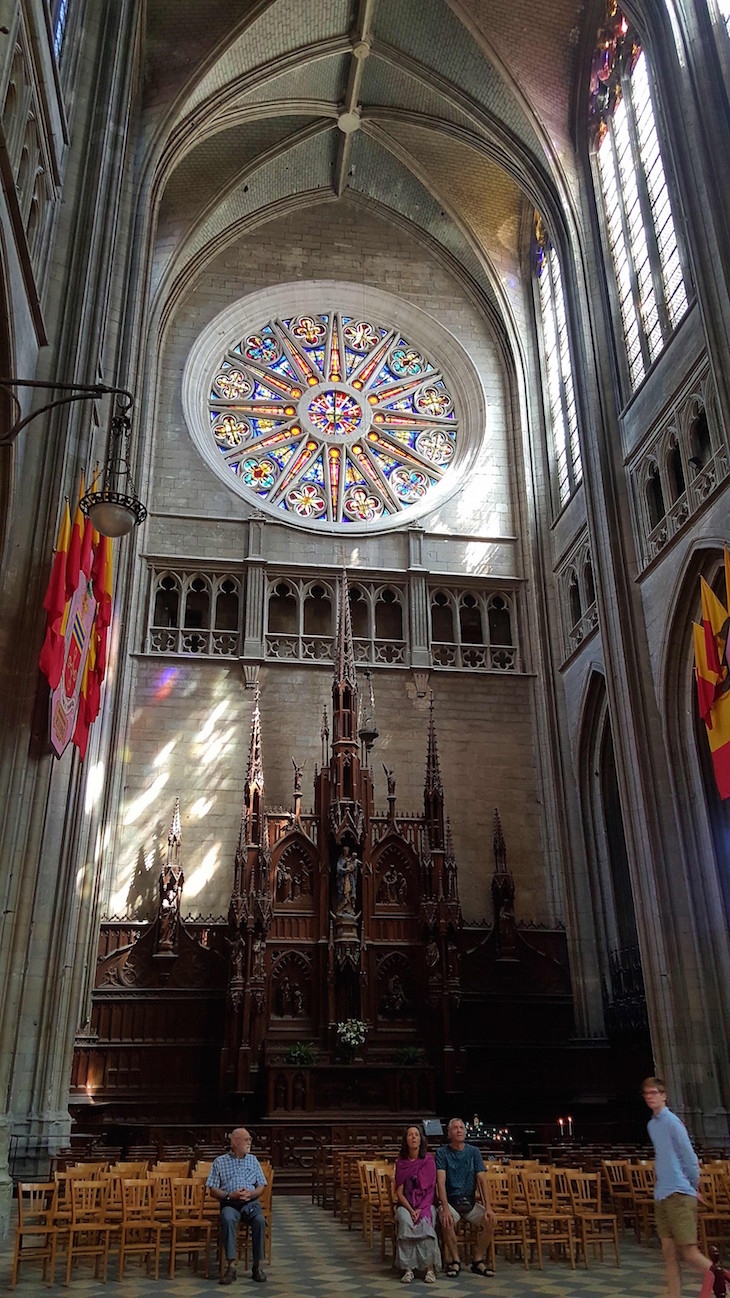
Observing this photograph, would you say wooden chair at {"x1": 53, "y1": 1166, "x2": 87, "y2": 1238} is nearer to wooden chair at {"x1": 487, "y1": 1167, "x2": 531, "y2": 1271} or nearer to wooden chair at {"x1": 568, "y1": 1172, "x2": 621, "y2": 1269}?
wooden chair at {"x1": 487, "y1": 1167, "x2": 531, "y2": 1271}

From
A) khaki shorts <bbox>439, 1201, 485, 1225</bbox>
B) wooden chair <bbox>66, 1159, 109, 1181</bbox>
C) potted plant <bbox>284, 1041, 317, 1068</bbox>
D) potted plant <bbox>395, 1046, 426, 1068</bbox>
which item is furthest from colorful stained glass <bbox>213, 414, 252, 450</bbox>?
khaki shorts <bbox>439, 1201, 485, 1225</bbox>

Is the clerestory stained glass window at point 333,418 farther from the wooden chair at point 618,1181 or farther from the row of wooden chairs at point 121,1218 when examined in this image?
the row of wooden chairs at point 121,1218

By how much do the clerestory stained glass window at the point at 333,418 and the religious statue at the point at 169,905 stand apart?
8445 mm

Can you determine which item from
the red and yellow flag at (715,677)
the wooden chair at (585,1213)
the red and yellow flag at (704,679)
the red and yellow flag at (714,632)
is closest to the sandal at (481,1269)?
the wooden chair at (585,1213)

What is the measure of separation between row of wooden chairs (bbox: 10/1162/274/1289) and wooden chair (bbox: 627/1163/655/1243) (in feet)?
10.6

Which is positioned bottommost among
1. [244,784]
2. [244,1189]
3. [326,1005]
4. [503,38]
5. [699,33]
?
[244,1189]

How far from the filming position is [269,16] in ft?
64.1

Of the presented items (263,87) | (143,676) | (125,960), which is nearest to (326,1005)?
(125,960)

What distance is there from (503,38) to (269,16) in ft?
15.3

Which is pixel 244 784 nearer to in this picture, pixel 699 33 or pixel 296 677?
pixel 296 677

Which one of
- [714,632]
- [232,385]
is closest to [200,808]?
[714,632]

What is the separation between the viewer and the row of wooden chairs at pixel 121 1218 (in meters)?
6.47

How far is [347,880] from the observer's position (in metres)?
16.4

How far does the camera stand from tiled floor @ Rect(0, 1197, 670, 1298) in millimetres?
6051
